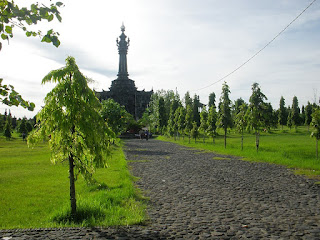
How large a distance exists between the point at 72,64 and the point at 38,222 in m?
4.62

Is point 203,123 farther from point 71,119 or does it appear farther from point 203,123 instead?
point 71,119

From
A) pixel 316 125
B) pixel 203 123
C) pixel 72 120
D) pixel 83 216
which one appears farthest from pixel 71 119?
pixel 203 123

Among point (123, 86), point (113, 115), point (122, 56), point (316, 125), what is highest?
point (122, 56)

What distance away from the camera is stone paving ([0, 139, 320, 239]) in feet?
22.3

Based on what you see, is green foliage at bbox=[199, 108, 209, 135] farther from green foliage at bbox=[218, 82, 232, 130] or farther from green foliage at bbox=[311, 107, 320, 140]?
green foliage at bbox=[311, 107, 320, 140]

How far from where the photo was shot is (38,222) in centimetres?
796

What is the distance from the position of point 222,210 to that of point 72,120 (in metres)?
5.32

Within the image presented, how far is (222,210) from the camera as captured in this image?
891 centimetres

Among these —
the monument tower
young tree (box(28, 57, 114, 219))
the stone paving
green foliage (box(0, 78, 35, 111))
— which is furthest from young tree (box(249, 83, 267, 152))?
the monument tower

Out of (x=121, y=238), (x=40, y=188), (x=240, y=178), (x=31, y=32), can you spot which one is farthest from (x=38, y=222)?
(x=240, y=178)

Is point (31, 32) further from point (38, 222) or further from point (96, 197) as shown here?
point (96, 197)

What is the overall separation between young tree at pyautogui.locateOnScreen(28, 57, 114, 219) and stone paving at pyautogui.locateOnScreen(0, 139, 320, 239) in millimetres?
2112

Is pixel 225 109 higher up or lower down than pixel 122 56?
lower down

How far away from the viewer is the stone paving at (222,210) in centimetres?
680
